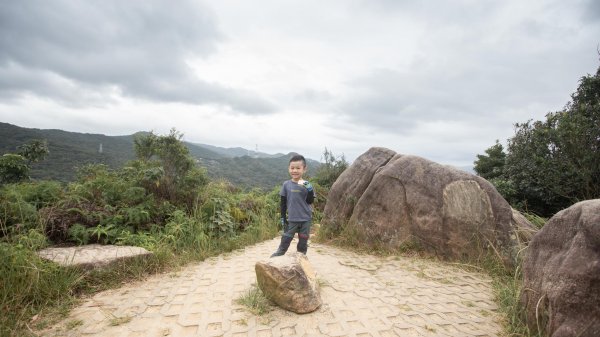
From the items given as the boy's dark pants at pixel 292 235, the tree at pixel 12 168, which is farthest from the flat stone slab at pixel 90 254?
the tree at pixel 12 168

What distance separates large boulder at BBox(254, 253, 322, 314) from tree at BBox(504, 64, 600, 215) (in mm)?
8611

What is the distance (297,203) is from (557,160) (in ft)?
30.5

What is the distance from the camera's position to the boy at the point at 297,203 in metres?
4.33

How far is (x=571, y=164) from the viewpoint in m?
8.26

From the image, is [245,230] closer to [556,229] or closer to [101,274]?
[101,274]

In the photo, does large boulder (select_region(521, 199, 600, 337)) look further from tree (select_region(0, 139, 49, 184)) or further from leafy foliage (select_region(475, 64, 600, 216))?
tree (select_region(0, 139, 49, 184))

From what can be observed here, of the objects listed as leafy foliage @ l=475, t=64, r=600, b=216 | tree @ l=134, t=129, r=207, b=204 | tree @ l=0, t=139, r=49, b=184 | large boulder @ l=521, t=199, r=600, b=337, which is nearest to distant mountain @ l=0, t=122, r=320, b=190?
tree @ l=134, t=129, r=207, b=204

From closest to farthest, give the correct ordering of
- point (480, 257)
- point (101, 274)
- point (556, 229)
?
1. point (556, 229)
2. point (101, 274)
3. point (480, 257)

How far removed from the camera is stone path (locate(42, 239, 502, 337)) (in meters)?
2.96

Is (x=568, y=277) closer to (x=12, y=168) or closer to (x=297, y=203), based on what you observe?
(x=297, y=203)

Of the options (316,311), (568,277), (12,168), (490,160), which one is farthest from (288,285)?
(490,160)

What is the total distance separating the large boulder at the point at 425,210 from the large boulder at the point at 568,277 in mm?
2066

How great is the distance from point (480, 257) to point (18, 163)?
31.3ft

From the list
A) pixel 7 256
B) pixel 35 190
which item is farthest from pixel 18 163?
pixel 7 256
